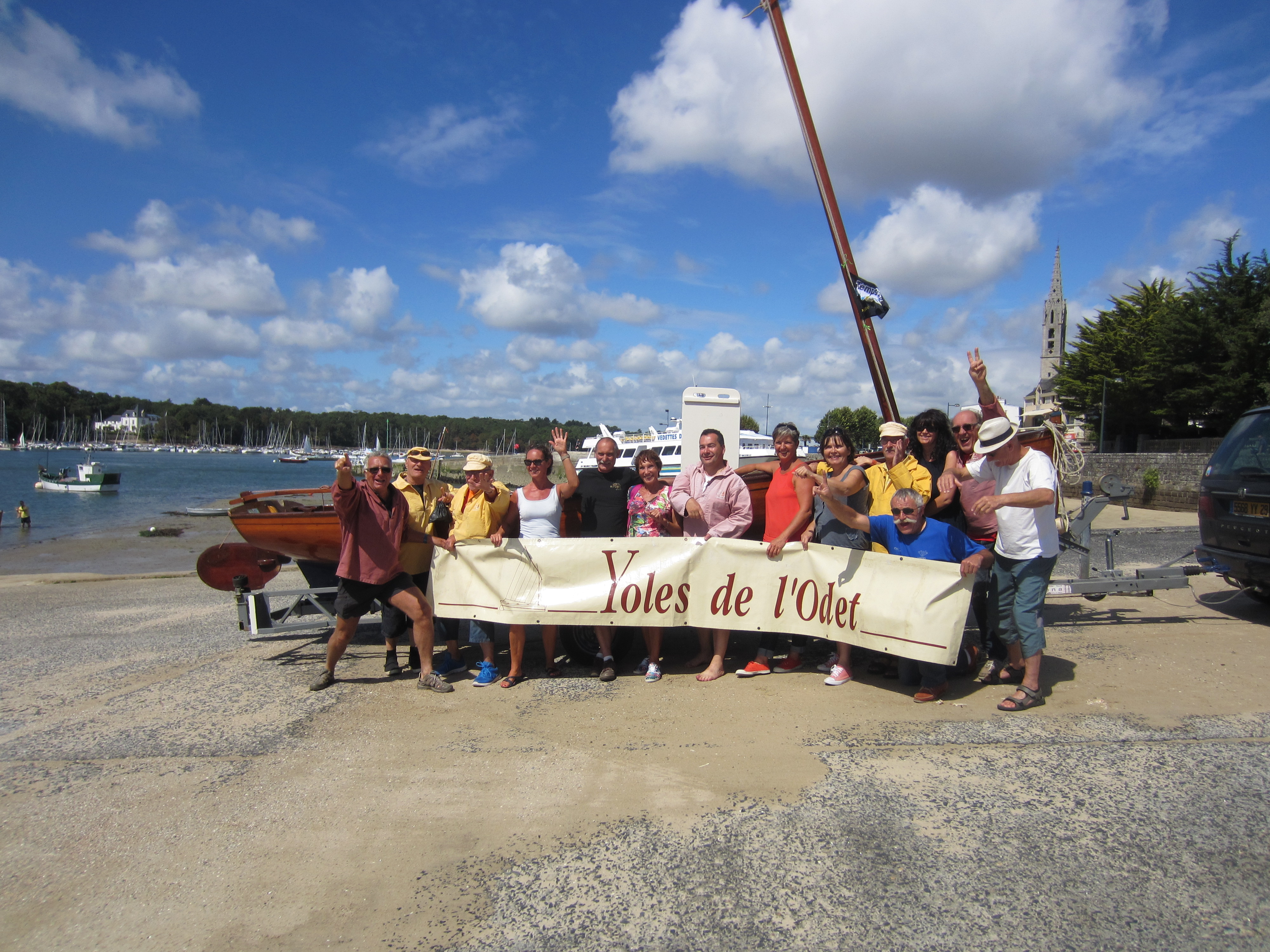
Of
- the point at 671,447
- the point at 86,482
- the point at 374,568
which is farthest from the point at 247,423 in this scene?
the point at 374,568

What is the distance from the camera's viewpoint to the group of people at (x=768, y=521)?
15.8ft

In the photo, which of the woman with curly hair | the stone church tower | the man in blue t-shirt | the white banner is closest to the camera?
the man in blue t-shirt

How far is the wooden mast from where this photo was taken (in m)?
9.43

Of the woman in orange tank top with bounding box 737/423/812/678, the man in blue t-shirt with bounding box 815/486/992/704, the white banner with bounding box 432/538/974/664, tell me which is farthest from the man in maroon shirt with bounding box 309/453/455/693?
the man in blue t-shirt with bounding box 815/486/992/704

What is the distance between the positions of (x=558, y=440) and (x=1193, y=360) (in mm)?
37374

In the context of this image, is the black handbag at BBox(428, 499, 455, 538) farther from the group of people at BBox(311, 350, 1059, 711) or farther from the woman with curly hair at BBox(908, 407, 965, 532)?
the woman with curly hair at BBox(908, 407, 965, 532)

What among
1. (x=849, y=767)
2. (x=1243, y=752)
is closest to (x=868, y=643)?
(x=849, y=767)

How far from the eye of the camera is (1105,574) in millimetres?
6895

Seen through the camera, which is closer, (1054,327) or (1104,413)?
(1104,413)

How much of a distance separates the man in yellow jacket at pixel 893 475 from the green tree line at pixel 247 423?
130875 mm

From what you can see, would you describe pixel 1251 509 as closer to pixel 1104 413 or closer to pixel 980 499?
pixel 980 499

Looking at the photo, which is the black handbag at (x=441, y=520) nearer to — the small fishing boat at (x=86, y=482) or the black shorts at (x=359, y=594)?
the black shorts at (x=359, y=594)

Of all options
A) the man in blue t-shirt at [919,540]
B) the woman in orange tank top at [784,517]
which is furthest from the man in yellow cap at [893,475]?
the woman in orange tank top at [784,517]

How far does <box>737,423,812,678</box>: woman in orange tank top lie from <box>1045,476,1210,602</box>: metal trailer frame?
8.24ft
